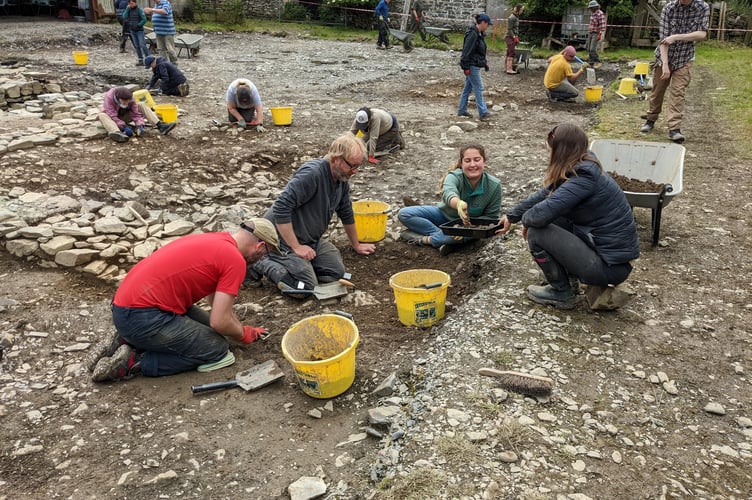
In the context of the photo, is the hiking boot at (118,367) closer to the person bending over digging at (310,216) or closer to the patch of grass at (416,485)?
the person bending over digging at (310,216)

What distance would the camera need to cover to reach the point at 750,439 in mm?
2967

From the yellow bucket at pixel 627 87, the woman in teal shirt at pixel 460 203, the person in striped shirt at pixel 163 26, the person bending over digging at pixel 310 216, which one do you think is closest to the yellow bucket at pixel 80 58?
the person in striped shirt at pixel 163 26

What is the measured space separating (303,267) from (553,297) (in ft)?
6.84

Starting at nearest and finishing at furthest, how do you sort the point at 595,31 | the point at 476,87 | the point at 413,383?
1. the point at 413,383
2. the point at 476,87
3. the point at 595,31

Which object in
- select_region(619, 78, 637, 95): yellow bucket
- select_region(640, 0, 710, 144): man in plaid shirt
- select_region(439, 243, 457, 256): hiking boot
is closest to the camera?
select_region(439, 243, 457, 256): hiking boot

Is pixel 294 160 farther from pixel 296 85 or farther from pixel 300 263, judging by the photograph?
pixel 296 85

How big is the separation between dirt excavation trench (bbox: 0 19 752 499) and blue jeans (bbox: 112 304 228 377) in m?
0.12

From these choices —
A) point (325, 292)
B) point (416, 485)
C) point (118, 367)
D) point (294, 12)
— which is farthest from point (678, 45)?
point (294, 12)

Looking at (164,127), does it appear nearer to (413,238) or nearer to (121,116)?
(121,116)

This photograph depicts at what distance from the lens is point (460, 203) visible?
15.8ft

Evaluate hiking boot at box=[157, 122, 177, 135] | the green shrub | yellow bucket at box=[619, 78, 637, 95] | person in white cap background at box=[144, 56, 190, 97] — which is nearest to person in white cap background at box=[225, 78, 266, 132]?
hiking boot at box=[157, 122, 177, 135]

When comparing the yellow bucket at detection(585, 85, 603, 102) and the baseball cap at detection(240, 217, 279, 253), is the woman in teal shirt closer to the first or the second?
the baseball cap at detection(240, 217, 279, 253)

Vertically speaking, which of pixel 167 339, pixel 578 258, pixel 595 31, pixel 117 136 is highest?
pixel 595 31

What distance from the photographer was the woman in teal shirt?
16.3ft
